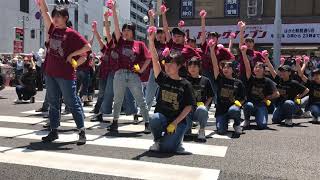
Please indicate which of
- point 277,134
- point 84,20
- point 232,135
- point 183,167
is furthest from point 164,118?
point 84,20

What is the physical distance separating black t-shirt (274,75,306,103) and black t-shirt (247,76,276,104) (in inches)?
32.4

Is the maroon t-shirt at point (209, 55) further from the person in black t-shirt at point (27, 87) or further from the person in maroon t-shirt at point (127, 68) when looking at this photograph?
the person in black t-shirt at point (27, 87)

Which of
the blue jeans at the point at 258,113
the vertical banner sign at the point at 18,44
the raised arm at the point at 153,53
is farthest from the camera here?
the vertical banner sign at the point at 18,44

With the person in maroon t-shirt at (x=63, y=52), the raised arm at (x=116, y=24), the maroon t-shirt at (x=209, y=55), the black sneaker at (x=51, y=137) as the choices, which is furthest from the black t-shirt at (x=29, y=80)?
the person in maroon t-shirt at (x=63, y=52)

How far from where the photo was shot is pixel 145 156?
5383 millimetres

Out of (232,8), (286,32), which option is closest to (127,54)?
(286,32)

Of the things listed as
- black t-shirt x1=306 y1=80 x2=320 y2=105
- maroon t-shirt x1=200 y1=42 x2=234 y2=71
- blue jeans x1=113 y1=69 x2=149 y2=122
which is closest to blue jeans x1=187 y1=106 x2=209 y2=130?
blue jeans x1=113 y1=69 x2=149 y2=122

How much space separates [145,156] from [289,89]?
447cm

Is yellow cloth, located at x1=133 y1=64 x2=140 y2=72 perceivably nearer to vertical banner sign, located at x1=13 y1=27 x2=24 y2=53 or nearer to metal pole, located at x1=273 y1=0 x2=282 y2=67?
metal pole, located at x1=273 y1=0 x2=282 y2=67

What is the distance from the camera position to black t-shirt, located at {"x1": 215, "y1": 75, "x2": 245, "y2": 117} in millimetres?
7266

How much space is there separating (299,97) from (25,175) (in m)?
6.08

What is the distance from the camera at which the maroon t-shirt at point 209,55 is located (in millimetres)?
8062

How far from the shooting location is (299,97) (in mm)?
8945

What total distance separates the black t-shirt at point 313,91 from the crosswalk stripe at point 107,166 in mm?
5168
